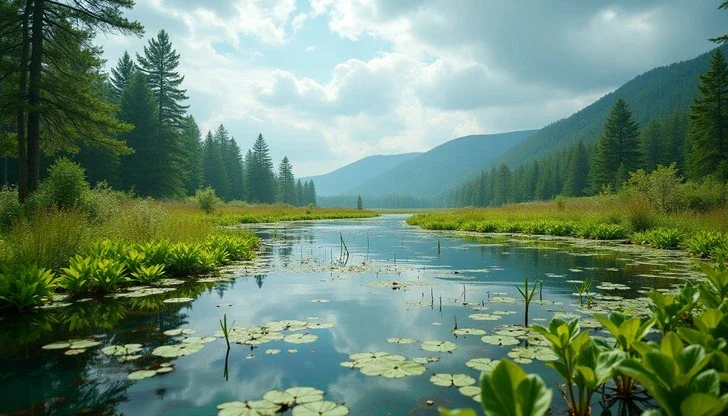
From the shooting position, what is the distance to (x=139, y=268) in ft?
24.0

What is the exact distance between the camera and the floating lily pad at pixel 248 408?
8.52 feet

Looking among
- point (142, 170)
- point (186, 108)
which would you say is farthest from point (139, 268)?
point (186, 108)

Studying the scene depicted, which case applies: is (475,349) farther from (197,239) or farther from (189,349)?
(197,239)

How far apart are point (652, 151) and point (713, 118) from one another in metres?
32.7

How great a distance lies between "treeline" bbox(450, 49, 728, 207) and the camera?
3272 centimetres

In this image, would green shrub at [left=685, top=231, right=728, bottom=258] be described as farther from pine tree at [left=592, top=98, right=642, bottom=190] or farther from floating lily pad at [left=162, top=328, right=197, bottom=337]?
pine tree at [left=592, top=98, right=642, bottom=190]

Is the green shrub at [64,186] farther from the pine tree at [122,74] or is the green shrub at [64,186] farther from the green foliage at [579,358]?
the pine tree at [122,74]

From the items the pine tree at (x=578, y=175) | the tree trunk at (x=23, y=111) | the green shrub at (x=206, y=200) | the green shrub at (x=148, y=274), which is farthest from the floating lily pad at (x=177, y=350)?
the pine tree at (x=578, y=175)

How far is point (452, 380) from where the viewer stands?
3100mm

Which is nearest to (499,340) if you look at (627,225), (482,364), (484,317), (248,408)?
(482,364)

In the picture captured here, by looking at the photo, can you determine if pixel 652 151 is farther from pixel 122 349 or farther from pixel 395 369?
pixel 122 349

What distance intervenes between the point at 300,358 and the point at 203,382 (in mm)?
891

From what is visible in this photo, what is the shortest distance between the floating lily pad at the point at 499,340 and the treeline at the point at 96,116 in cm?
1414

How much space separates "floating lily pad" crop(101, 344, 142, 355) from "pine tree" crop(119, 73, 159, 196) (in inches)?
1337
